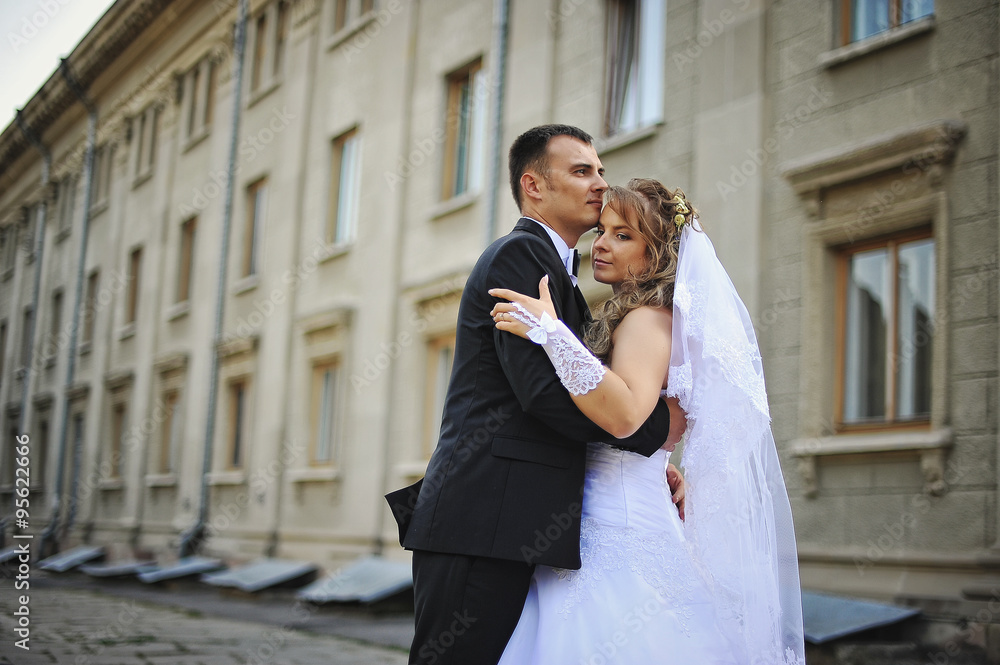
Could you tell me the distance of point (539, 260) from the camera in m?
3.27

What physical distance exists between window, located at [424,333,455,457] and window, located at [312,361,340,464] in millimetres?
2540

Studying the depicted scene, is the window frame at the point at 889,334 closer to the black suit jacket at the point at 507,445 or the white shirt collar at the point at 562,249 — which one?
the white shirt collar at the point at 562,249

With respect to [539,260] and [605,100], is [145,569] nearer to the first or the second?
[605,100]

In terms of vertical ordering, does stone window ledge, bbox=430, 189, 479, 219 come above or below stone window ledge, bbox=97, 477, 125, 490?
above

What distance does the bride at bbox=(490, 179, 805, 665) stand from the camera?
304 centimetres

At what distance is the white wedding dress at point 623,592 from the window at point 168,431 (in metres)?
20.5

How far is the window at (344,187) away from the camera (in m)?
17.6

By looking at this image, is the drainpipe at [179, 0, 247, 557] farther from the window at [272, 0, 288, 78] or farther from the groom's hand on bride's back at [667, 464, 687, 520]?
the groom's hand on bride's back at [667, 464, 687, 520]

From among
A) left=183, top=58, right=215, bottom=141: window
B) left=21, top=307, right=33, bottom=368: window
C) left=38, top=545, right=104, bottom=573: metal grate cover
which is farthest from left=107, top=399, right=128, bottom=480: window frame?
left=21, top=307, right=33, bottom=368: window

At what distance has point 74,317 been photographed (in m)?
29.3

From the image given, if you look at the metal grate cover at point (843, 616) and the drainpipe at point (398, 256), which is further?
the drainpipe at point (398, 256)

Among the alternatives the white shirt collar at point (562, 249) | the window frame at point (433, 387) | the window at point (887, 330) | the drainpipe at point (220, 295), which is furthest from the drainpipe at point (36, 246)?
the white shirt collar at point (562, 249)

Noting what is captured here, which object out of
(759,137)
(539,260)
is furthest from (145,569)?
Result: (539,260)

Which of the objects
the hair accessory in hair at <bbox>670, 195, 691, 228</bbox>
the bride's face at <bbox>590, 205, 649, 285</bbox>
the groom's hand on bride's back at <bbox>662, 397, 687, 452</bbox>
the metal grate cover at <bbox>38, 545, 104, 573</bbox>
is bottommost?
the metal grate cover at <bbox>38, 545, 104, 573</bbox>
